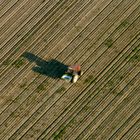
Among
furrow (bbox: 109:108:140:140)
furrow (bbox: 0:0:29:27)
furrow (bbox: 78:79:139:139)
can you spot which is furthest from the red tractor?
furrow (bbox: 0:0:29:27)

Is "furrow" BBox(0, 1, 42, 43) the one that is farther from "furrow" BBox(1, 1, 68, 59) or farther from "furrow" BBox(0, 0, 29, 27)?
"furrow" BBox(1, 1, 68, 59)

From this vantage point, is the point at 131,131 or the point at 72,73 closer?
the point at 131,131

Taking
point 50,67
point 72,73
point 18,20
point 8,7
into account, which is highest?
point 8,7

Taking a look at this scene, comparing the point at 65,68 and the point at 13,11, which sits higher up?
the point at 13,11

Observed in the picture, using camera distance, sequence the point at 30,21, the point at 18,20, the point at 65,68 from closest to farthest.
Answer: the point at 65,68 < the point at 30,21 < the point at 18,20

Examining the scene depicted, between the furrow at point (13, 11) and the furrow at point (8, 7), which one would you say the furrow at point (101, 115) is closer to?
the furrow at point (13, 11)

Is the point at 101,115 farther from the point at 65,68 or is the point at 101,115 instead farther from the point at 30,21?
the point at 30,21

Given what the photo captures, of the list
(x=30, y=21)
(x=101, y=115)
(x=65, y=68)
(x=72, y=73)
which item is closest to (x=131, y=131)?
(x=101, y=115)
